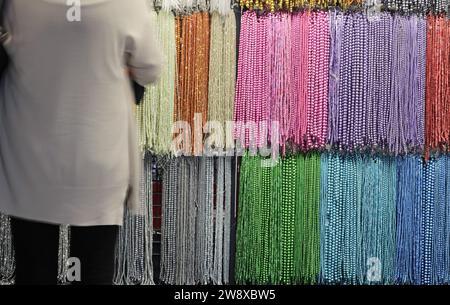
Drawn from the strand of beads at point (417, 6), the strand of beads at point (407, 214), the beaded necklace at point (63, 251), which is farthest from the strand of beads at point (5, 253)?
the strand of beads at point (417, 6)

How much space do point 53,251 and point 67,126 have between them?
36 centimetres

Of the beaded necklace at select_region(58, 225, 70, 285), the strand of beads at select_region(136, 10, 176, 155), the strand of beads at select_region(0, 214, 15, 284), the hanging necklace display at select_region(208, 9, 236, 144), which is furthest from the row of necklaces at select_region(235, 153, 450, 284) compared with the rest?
the strand of beads at select_region(0, 214, 15, 284)

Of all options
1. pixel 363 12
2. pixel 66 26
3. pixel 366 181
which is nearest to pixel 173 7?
pixel 363 12

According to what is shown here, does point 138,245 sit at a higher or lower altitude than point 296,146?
lower

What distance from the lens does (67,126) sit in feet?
6.49

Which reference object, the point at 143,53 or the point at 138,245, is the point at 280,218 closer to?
the point at 138,245

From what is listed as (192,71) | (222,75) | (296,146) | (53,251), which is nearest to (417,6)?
(296,146)

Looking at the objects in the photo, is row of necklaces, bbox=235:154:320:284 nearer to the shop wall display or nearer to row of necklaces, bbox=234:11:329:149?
the shop wall display

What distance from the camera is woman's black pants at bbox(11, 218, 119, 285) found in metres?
2.01
